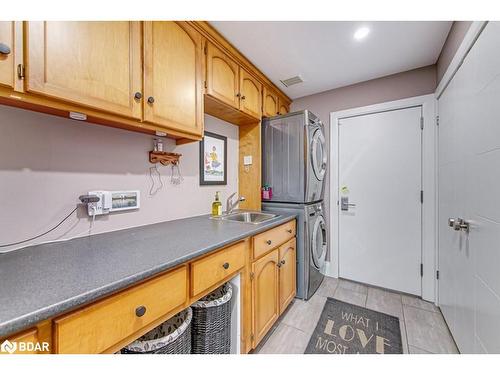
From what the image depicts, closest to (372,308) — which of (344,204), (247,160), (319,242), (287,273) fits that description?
(319,242)

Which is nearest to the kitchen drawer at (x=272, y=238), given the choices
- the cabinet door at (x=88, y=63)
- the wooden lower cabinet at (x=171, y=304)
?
the wooden lower cabinet at (x=171, y=304)

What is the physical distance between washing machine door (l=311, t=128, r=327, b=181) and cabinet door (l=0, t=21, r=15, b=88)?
79.3 inches

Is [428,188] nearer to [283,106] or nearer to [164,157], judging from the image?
[283,106]

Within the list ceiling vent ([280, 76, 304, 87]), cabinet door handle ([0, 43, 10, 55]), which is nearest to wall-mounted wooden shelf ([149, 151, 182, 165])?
cabinet door handle ([0, 43, 10, 55])

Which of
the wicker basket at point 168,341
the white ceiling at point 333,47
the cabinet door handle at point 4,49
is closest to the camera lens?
the cabinet door handle at point 4,49

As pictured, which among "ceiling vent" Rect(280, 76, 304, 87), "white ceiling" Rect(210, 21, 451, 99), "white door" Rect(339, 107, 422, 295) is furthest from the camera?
"ceiling vent" Rect(280, 76, 304, 87)

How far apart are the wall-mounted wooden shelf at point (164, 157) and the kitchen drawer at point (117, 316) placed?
0.89 meters

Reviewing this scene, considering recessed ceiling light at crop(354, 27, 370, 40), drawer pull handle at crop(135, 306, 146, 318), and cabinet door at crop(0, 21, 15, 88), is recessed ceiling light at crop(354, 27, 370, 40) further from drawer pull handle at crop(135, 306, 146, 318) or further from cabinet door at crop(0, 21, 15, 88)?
drawer pull handle at crop(135, 306, 146, 318)

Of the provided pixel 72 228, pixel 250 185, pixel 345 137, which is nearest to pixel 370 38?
pixel 345 137

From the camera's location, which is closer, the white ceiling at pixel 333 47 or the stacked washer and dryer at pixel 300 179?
the white ceiling at pixel 333 47

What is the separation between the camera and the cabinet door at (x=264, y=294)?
1.36m

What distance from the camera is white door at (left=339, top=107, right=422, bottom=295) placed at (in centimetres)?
210

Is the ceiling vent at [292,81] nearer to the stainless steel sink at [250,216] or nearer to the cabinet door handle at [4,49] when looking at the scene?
the stainless steel sink at [250,216]
